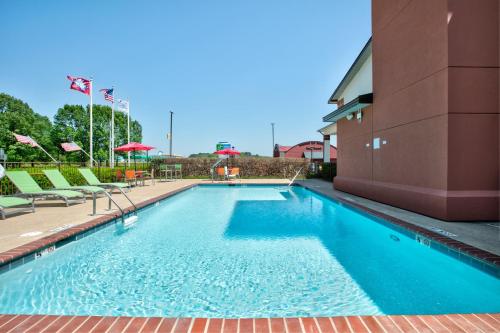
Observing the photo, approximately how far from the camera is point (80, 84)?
18031 mm

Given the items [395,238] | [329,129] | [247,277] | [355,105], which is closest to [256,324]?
[247,277]

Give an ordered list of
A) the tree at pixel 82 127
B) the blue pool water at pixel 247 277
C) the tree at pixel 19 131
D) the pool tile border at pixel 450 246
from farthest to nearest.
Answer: the tree at pixel 82 127 → the tree at pixel 19 131 → the pool tile border at pixel 450 246 → the blue pool water at pixel 247 277

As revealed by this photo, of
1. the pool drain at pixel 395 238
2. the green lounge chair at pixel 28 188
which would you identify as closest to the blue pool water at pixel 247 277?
the pool drain at pixel 395 238

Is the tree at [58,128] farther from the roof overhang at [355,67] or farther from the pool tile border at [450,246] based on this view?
the pool tile border at [450,246]

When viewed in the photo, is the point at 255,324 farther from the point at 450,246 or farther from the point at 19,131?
the point at 19,131

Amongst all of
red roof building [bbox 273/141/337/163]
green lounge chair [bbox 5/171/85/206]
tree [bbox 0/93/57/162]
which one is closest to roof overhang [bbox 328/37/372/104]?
green lounge chair [bbox 5/171/85/206]

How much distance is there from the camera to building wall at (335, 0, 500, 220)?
559 centimetres

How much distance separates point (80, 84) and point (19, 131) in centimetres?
3371

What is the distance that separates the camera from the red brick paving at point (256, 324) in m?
2.04

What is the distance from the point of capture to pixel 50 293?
10.4 feet

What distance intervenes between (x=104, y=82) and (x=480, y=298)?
29.2 meters

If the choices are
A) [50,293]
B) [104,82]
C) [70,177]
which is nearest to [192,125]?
[104,82]

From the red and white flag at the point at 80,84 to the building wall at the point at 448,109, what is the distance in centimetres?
1821

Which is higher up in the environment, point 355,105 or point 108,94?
point 108,94
